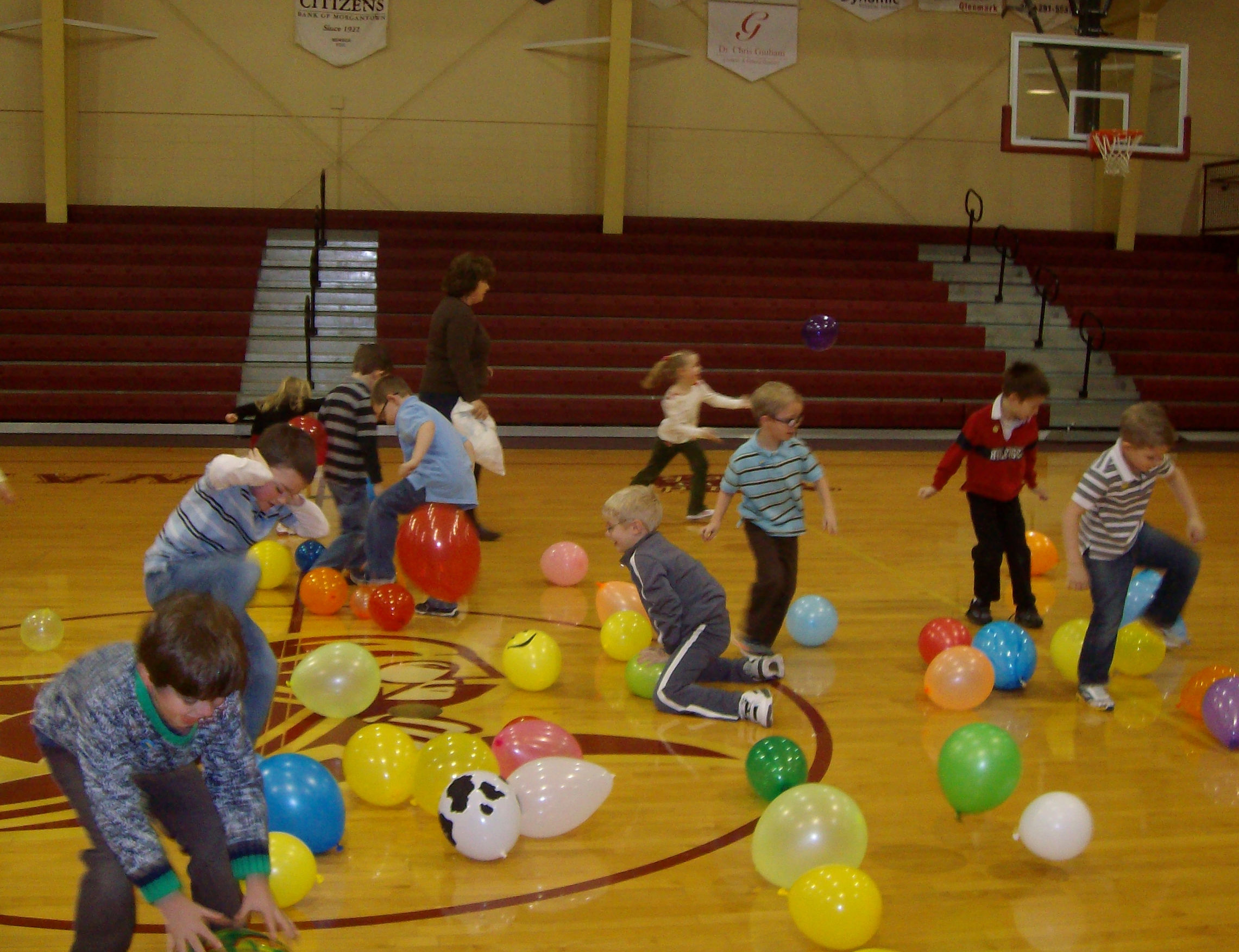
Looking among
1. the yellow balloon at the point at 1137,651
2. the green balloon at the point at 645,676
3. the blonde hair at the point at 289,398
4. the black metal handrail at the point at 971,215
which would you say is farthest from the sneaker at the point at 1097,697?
the black metal handrail at the point at 971,215

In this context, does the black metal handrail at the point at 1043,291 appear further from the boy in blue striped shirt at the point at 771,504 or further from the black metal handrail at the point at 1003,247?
the boy in blue striped shirt at the point at 771,504

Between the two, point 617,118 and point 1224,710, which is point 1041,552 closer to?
point 1224,710

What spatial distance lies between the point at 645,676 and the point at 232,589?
1691 mm

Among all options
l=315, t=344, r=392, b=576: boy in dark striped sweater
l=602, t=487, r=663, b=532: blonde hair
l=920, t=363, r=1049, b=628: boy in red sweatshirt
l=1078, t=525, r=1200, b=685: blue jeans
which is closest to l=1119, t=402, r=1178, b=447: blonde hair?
l=1078, t=525, r=1200, b=685: blue jeans

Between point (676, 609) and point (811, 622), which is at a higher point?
point (676, 609)

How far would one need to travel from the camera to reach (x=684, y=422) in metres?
7.82

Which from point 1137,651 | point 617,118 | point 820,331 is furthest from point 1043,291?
point 1137,651

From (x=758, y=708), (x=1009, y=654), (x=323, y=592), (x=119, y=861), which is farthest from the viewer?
(x=323, y=592)

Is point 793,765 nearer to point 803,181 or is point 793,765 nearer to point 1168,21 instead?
point 803,181

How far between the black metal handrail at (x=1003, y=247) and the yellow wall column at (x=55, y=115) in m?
11.8

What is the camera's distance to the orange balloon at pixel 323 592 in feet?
18.2

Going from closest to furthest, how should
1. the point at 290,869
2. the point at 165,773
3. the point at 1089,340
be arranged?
the point at 165,773
the point at 290,869
the point at 1089,340

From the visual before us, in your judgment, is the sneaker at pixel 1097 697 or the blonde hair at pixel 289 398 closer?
the sneaker at pixel 1097 697

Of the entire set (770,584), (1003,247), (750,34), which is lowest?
(770,584)
